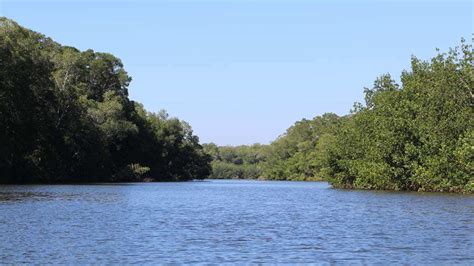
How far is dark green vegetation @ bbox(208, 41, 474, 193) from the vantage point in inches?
2372

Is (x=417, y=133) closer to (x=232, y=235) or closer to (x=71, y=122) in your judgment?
(x=232, y=235)

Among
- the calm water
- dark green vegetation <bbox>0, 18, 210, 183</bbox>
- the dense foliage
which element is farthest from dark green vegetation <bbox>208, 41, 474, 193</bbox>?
dark green vegetation <bbox>0, 18, 210, 183</bbox>

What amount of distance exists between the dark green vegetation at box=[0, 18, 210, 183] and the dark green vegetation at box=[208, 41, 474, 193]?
37070mm

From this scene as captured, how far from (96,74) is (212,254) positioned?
322 ft

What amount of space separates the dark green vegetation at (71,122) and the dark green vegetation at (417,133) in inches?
1459

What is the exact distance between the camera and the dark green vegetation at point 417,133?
198 ft

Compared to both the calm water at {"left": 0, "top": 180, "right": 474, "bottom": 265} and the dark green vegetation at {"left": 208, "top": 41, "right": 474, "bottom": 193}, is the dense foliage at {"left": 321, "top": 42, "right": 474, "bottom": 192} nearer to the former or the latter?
the dark green vegetation at {"left": 208, "top": 41, "right": 474, "bottom": 193}

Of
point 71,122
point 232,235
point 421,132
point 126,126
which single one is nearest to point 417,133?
point 421,132

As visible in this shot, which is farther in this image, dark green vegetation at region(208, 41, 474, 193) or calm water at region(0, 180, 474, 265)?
dark green vegetation at region(208, 41, 474, 193)

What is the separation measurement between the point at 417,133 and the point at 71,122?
48.4m

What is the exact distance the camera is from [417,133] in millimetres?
65250

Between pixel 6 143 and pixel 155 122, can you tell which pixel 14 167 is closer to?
pixel 6 143

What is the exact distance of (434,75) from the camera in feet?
217

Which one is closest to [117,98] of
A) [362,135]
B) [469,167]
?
[362,135]
